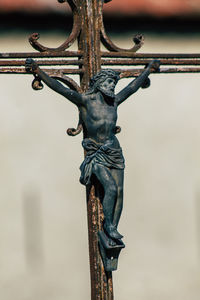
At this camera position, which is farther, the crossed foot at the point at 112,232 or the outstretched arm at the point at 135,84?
the outstretched arm at the point at 135,84

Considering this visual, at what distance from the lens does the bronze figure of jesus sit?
9.59ft

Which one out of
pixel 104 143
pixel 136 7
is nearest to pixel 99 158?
pixel 104 143

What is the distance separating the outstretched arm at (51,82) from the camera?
2.90 metres

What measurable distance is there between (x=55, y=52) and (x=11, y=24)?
832 mm

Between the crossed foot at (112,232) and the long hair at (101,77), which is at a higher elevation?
the long hair at (101,77)

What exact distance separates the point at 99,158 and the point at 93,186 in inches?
4.0

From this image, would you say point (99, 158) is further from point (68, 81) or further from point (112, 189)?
point (68, 81)

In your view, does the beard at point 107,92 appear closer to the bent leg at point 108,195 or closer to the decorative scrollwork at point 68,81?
the decorative scrollwork at point 68,81

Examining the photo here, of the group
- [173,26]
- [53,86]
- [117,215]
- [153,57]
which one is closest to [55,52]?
[53,86]

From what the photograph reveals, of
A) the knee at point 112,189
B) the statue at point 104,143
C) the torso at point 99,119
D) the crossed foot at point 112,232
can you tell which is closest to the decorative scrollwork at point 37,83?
the statue at point 104,143

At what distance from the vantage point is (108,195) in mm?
2912

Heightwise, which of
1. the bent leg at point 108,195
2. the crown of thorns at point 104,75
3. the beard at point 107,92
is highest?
the crown of thorns at point 104,75

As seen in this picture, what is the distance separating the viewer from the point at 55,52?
2992 millimetres

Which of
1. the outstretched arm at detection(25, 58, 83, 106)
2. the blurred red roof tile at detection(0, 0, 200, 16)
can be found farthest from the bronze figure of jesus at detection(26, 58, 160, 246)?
the blurred red roof tile at detection(0, 0, 200, 16)
